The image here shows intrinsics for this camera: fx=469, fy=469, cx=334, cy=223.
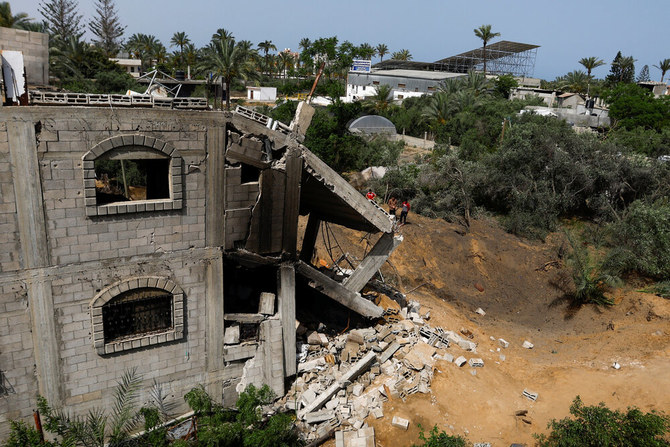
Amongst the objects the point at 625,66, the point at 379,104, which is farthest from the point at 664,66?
the point at 379,104

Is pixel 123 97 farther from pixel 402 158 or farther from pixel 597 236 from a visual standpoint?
pixel 402 158

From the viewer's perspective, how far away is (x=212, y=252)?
897 cm

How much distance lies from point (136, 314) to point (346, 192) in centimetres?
480

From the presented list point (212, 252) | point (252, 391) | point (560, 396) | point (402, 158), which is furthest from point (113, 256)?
point (402, 158)

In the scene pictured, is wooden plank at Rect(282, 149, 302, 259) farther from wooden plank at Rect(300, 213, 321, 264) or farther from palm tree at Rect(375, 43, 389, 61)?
palm tree at Rect(375, 43, 389, 61)

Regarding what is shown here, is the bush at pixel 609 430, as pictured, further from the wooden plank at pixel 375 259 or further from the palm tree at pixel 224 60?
the palm tree at pixel 224 60

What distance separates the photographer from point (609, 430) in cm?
794

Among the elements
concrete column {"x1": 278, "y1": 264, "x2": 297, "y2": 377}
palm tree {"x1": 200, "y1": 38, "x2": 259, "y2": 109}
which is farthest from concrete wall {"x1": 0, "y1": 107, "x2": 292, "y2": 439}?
palm tree {"x1": 200, "y1": 38, "x2": 259, "y2": 109}

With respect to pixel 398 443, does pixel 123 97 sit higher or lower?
higher

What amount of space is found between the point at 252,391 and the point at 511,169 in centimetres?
1791

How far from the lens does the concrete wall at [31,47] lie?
8.30m

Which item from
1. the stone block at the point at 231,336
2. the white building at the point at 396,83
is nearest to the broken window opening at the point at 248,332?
the stone block at the point at 231,336

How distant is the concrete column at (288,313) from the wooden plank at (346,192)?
6.24 ft

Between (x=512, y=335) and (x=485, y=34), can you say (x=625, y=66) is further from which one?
(x=512, y=335)
